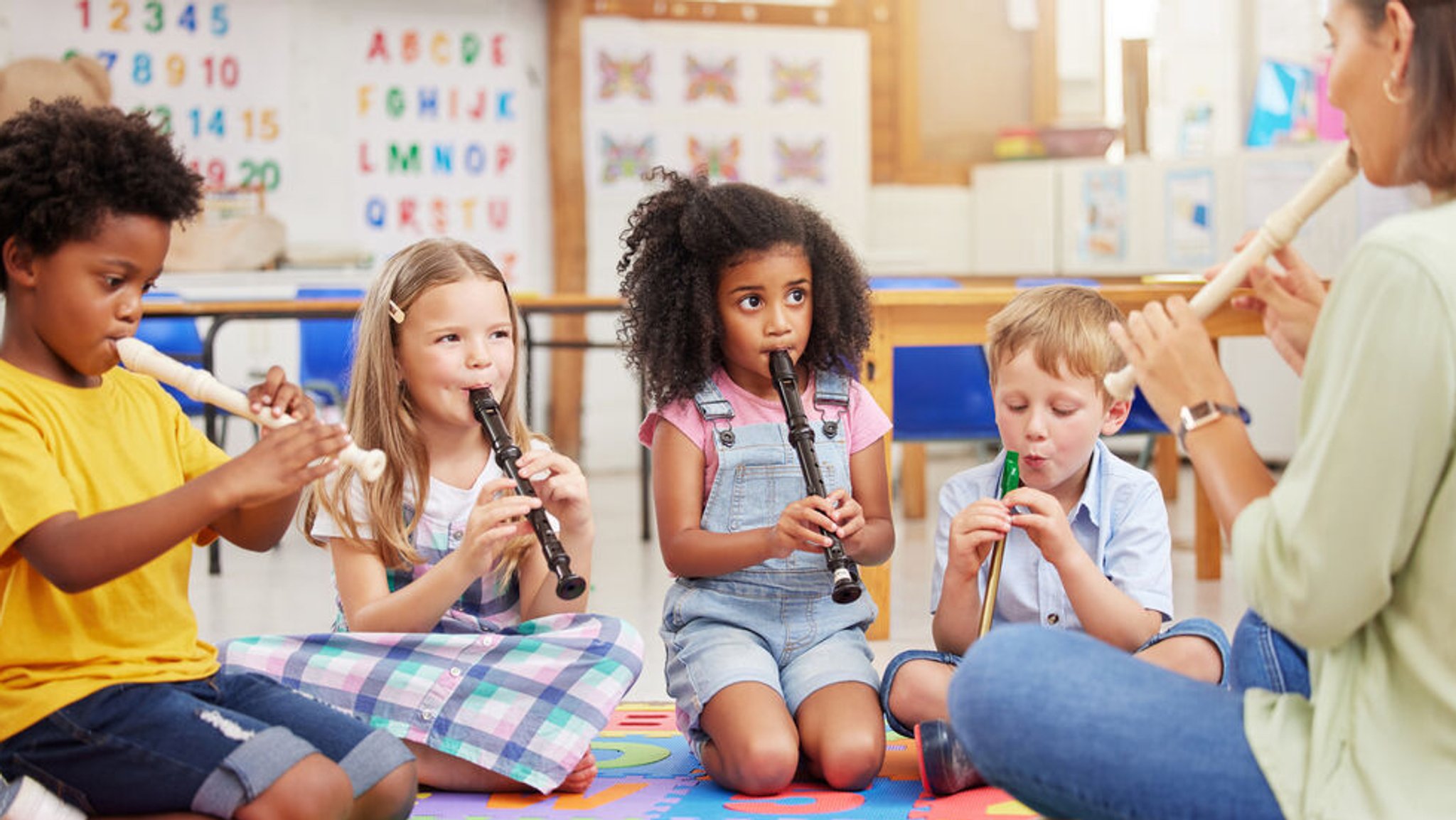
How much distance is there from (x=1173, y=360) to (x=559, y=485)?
795mm

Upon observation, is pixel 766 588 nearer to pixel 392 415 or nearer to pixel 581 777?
pixel 581 777

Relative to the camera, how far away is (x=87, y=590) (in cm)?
137

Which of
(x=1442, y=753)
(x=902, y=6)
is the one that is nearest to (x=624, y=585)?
(x=1442, y=753)

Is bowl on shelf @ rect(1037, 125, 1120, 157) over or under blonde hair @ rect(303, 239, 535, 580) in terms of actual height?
over

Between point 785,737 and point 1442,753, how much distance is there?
34.8 inches

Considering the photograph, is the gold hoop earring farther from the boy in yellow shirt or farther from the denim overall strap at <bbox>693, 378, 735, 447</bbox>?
the denim overall strap at <bbox>693, 378, 735, 447</bbox>

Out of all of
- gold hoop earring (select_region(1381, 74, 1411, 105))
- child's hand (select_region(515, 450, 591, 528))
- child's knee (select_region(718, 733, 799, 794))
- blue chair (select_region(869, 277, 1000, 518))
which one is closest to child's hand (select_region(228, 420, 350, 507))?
child's hand (select_region(515, 450, 591, 528))

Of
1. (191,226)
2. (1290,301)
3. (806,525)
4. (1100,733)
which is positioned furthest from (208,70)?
(1100,733)

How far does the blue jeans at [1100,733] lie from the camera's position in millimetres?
1069

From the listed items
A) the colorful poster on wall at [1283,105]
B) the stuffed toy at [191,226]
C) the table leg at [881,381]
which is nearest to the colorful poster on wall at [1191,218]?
the colorful poster on wall at [1283,105]

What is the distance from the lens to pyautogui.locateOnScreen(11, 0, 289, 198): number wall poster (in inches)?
191

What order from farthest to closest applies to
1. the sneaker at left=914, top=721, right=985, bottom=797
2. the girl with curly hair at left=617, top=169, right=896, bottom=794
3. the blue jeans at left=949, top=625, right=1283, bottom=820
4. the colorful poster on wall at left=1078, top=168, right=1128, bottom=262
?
the colorful poster on wall at left=1078, top=168, right=1128, bottom=262 → the girl with curly hair at left=617, top=169, right=896, bottom=794 → the sneaker at left=914, top=721, right=985, bottom=797 → the blue jeans at left=949, top=625, right=1283, bottom=820

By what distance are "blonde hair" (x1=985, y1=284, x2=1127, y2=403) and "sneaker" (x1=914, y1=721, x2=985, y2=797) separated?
43cm

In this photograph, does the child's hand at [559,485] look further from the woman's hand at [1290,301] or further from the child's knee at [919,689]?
the woman's hand at [1290,301]
